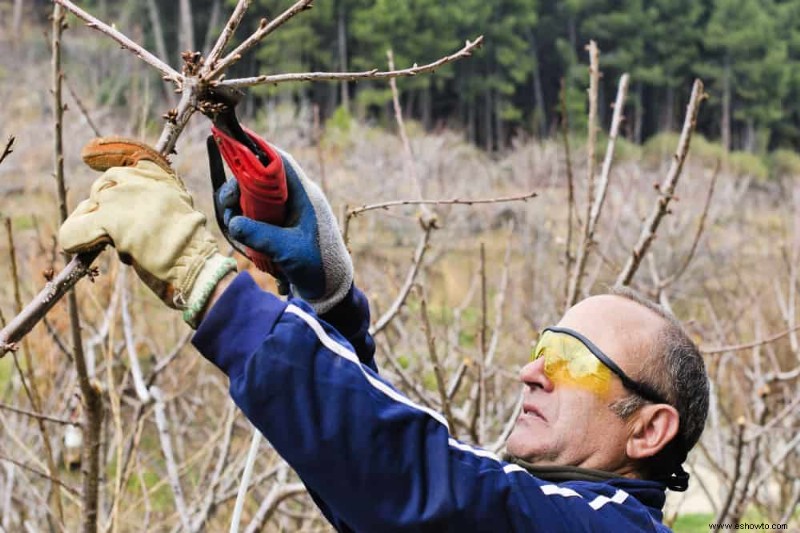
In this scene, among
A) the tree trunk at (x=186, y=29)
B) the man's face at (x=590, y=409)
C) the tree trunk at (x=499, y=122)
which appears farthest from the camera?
the tree trunk at (x=499, y=122)

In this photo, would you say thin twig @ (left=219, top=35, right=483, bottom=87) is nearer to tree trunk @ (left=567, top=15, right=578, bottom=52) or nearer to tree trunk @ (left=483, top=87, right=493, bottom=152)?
Answer: tree trunk @ (left=483, top=87, right=493, bottom=152)

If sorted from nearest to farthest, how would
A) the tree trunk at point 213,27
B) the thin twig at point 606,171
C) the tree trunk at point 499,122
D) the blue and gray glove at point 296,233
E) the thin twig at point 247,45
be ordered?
the thin twig at point 247,45 → the blue and gray glove at point 296,233 → the thin twig at point 606,171 → the tree trunk at point 213,27 → the tree trunk at point 499,122

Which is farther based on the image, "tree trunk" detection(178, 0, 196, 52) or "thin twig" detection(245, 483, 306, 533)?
"tree trunk" detection(178, 0, 196, 52)

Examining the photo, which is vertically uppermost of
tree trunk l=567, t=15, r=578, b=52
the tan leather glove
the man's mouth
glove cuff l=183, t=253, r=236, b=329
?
tree trunk l=567, t=15, r=578, b=52

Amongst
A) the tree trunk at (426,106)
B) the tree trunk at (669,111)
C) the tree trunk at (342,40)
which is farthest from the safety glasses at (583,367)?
the tree trunk at (669,111)

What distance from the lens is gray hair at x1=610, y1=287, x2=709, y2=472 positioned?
5.78 feet

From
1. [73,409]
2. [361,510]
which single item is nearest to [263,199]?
[361,510]

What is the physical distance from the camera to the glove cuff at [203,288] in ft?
4.56

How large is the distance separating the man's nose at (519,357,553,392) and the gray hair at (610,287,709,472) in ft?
0.42

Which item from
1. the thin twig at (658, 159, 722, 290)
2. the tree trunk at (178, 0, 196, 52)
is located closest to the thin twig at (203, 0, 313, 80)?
the thin twig at (658, 159, 722, 290)

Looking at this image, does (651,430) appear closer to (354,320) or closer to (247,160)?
(354,320)

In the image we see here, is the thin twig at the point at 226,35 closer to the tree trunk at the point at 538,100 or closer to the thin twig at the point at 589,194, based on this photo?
the thin twig at the point at 589,194

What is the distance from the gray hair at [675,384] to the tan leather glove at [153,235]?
0.81 metres

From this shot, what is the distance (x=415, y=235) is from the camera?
16203 mm
